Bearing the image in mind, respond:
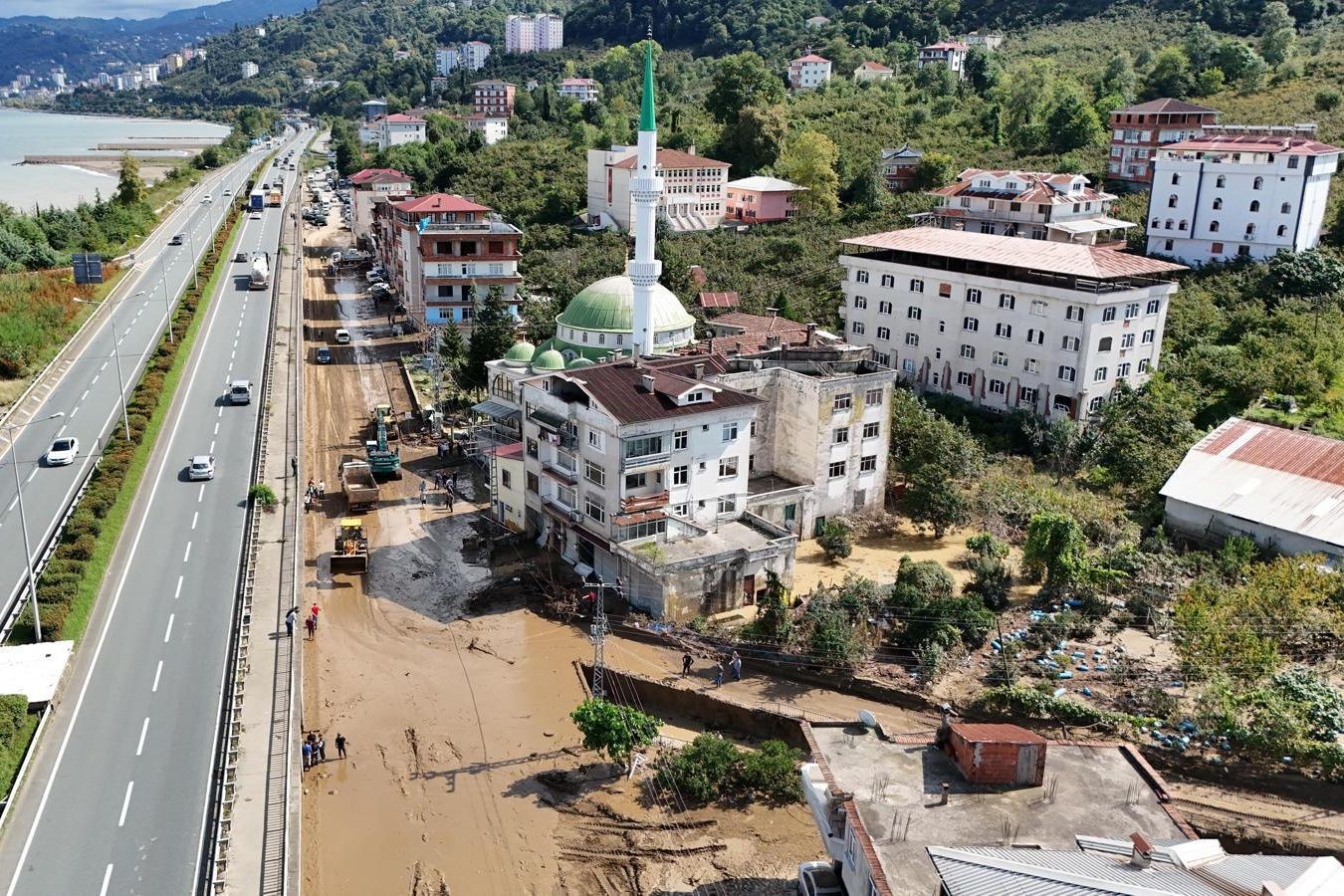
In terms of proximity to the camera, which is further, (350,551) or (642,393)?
(350,551)

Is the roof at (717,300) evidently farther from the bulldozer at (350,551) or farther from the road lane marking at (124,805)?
the road lane marking at (124,805)

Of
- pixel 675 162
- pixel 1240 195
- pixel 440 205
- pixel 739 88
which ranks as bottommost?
pixel 440 205

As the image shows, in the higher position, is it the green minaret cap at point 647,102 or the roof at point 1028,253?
the green minaret cap at point 647,102

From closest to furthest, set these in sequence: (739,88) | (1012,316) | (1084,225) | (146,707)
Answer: (146,707) → (1012,316) → (1084,225) → (739,88)

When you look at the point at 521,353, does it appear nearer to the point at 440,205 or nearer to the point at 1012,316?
the point at 1012,316

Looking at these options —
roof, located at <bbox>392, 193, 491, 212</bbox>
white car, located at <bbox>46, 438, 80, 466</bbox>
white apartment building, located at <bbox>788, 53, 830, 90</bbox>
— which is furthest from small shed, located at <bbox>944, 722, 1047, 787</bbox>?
white apartment building, located at <bbox>788, 53, 830, 90</bbox>

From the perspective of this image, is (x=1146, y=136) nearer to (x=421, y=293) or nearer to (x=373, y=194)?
(x=421, y=293)

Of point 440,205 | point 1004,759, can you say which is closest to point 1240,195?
A: point 440,205

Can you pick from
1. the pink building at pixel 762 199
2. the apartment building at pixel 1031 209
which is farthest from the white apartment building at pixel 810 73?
the apartment building at pixel 1031 209
